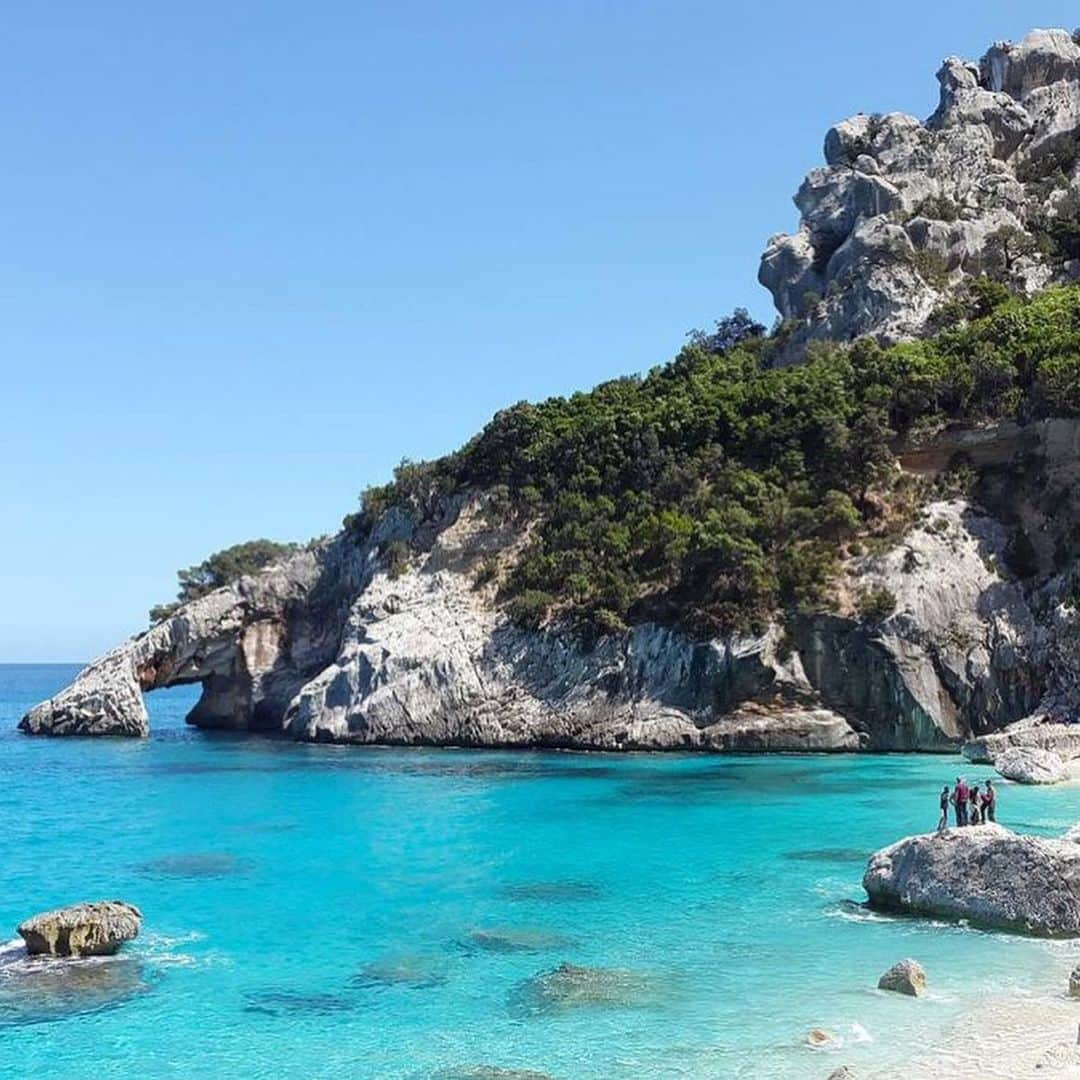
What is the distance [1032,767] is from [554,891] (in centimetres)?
2073

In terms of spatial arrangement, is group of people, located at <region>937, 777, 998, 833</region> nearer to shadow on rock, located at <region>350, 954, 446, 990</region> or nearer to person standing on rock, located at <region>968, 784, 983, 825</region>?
person standing on rock, located at <region>968, 784, 983, 825</region>

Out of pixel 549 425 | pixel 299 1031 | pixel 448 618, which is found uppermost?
pixel 549 425

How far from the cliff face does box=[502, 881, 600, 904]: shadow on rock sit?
85.9ft

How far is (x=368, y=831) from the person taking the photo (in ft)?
109

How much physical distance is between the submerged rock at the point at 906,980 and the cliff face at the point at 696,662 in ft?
110

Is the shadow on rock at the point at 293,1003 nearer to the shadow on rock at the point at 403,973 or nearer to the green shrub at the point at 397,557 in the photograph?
the shadow on rock at the point at 403,973

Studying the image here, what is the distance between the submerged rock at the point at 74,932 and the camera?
19172mm

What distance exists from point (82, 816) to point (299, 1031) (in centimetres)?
2382

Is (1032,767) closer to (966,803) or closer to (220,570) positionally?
(966,803)

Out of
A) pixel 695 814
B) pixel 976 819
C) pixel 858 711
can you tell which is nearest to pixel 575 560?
pixel 858 711

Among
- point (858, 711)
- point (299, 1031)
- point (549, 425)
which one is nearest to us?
point (299, 1031)

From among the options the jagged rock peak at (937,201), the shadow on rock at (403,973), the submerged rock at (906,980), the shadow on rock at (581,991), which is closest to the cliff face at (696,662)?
the jagged rock peak at (937,201)

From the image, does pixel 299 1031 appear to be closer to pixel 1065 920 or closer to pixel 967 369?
pixel 1065 920

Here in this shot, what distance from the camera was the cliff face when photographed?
48.8 m
